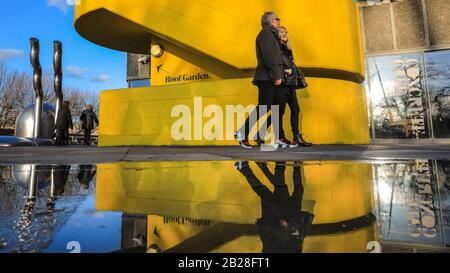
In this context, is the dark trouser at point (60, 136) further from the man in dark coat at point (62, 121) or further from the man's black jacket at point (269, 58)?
the man's black jacket at point (269, 58)

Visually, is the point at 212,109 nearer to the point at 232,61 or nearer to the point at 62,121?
the point at 232,61

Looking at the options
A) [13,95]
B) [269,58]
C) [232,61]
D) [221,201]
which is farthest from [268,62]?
[13,95]

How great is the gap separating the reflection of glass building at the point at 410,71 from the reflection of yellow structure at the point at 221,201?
11.1 m

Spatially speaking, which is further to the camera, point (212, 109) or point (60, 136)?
point (60, 136)

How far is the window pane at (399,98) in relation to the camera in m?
11.0

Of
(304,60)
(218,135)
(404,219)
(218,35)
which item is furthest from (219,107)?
(404,219)

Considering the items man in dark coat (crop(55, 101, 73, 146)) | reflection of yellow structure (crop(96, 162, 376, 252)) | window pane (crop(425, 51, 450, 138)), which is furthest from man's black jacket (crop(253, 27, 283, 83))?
window pane (crop(425, 51, 450, 138))

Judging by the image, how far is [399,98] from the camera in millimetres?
11281

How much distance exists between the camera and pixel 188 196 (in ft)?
3.80

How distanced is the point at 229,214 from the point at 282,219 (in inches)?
7.1

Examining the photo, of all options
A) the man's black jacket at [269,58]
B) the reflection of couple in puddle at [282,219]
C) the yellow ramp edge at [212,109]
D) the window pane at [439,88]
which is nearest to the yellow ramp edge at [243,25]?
the yellow ramp edge at [212,109]

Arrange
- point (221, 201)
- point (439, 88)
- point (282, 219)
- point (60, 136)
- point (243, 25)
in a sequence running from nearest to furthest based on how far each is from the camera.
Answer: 1. point (282, 219)
2. point (221, 201)
3. point (243, 25)
4. point (60, 136)
5. point (439, 88)
